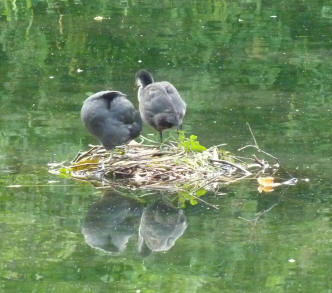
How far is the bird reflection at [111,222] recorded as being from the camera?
21.3 feet

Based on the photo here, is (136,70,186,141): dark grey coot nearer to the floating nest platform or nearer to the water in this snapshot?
the floating nest platform

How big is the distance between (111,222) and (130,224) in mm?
126

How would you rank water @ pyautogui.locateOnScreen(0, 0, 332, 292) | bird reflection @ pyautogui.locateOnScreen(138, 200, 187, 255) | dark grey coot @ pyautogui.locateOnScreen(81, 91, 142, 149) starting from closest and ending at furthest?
water @ pyautogui.locateOnScreen(0, 0, 332, 292) < bird reflection @ pyautogui.locateOnScreen(138, 200, 187, 255) < dark grey coot @ pyautogui.locateOnScreen(81, 91, 142, 149)

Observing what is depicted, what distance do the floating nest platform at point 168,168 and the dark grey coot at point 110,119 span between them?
0.58 ft

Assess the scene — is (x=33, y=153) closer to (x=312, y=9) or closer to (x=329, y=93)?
(x=329, y=93)

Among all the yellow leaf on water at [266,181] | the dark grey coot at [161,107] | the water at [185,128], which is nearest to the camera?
the water at [185,128]

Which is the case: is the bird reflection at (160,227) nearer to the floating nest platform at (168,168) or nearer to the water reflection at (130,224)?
the water reflection at (130,224)

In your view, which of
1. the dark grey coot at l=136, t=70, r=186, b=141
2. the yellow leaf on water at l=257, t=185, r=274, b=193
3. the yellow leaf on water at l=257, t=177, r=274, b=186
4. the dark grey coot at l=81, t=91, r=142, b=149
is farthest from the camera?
the dark grey coot at l=136, t=70, r=186, b=141

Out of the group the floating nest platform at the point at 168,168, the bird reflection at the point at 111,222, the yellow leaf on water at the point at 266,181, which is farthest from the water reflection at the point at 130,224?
the yellow leaf on water at the point at 266,181

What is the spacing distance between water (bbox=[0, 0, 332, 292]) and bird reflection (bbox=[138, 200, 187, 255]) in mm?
18

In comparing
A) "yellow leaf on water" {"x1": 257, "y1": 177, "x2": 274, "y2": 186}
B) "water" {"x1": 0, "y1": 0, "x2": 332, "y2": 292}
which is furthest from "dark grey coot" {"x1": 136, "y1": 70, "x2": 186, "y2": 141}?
"yellow leaf on water" {"x1": 257, "y1": 177, "x2": 274, "y2": 186}

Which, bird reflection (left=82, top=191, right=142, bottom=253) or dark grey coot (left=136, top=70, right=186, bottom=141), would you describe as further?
dark grey coot (left=136, top=70, right=186, bottom=141)

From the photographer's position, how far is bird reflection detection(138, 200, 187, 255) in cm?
646

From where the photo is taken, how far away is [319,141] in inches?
340
